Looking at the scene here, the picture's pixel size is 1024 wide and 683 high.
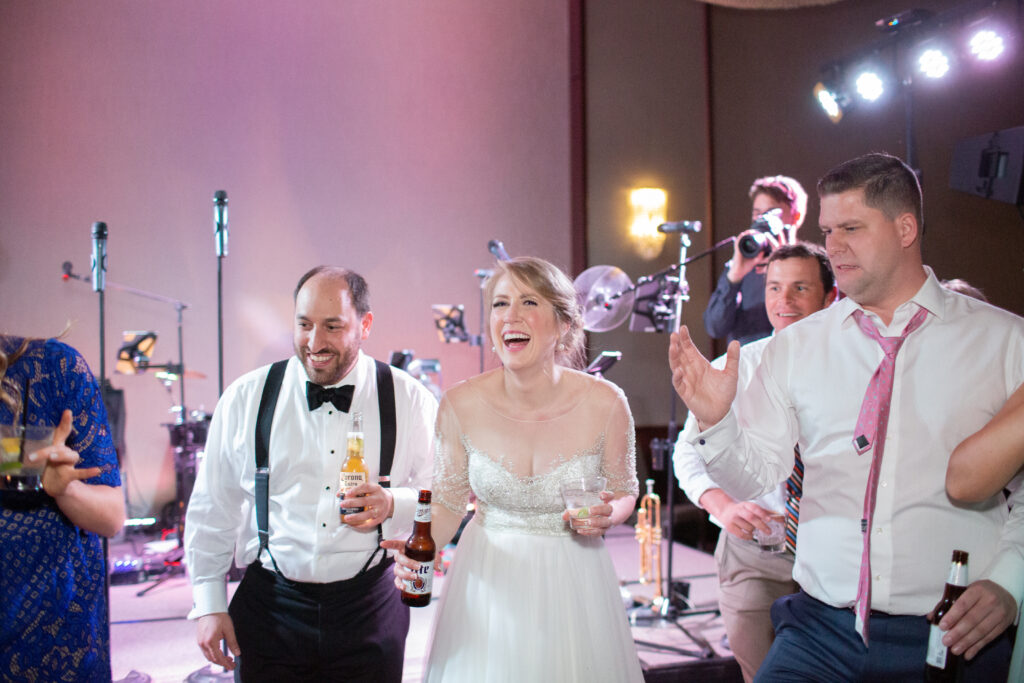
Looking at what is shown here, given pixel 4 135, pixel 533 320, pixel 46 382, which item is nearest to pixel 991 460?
pixel 533 320

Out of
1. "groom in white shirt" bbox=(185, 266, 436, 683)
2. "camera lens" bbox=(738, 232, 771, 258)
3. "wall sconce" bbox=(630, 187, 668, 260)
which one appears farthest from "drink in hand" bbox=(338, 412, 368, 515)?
"wall sconce" bbox=(630, 187, 668, 260)

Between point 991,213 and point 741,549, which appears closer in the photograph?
point 741,549

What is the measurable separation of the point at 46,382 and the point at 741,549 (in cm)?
241

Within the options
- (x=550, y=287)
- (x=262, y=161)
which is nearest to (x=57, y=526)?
(x=550, y=287)

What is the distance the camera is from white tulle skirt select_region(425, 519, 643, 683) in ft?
7.01

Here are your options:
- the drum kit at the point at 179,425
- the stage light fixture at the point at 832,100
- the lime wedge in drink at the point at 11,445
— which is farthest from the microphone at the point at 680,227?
the drum kit at the point at 179,425

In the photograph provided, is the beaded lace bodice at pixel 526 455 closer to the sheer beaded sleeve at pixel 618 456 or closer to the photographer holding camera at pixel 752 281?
the sheer beaded sleeve at pixel 618 456

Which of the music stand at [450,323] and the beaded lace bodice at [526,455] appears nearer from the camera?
the beaded lace bodice at [526,455]

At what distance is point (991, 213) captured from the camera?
17.1 feet

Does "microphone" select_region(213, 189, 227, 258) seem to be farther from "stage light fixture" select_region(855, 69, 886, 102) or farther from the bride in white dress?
"stage light fixture" select_region(855, 69, 886, 102)

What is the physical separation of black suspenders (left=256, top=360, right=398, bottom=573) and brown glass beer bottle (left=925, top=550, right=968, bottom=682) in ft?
5.18

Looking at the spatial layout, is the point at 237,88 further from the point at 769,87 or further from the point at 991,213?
the point at 991,213

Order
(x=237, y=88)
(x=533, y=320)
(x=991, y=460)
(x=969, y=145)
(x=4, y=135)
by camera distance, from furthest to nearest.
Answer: (x=237, y=88), (x=4, y=135), (x=969, y=145), (x=533, y=320), (x=991, y=460)

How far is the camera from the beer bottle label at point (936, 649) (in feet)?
6.12
